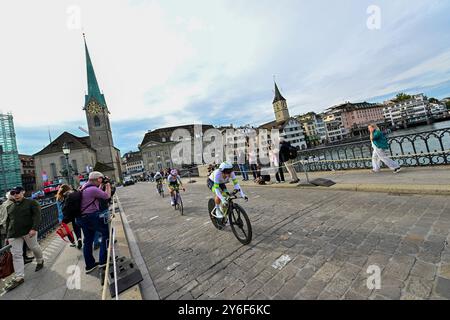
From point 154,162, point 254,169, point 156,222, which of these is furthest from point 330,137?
point 156,222

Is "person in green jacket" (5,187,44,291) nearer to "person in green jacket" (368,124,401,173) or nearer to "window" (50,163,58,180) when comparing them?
"person in green jacket" (368,124,401,173)

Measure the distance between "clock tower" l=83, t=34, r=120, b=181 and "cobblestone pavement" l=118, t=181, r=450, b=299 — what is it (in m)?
67.1

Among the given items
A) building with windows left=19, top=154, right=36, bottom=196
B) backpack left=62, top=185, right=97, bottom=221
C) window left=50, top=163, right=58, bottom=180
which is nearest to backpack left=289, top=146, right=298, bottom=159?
backpack left=62, top=185, right=97, bottom=221

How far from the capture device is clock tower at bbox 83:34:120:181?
211ft

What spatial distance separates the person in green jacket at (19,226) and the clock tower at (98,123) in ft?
213

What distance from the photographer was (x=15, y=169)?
54.6m

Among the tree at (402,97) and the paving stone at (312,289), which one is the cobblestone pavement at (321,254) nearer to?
the paving stone at (312,289)

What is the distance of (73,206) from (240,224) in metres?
3.37

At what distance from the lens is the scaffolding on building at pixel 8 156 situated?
2042 inches

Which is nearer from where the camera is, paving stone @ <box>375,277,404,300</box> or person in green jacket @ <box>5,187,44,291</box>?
paving stone @ <box>375,277,404,300</box>

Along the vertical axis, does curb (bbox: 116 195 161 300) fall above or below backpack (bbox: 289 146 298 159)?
below

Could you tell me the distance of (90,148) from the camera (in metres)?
66.8
